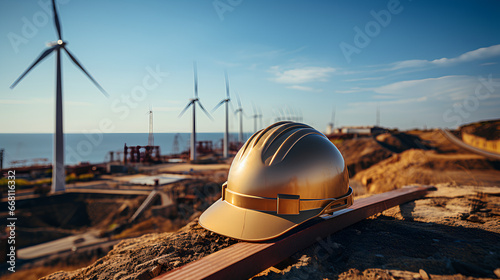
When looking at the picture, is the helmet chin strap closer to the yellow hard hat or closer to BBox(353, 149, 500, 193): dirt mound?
the yellow hard hat

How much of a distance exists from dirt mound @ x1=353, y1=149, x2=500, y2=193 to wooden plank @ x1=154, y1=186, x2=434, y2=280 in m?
13.2

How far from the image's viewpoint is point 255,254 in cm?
322

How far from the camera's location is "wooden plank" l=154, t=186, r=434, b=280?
2.83 m

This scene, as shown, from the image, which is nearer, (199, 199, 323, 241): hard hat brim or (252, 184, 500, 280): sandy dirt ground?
(252, 184, 500, 280): sandy dirt ground

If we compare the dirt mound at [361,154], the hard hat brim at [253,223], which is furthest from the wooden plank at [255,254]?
the dirt mound at [361,154]

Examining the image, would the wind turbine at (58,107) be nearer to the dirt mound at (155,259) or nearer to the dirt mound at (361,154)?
the dirt mound at (155,259)

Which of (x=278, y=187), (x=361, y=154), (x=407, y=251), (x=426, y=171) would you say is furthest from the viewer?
(x=361, y=154)

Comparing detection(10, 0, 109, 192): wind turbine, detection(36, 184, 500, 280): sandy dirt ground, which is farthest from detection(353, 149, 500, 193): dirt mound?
detection(10, 0, 109, 192): wind turbine

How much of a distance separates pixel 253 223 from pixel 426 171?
Result: 718 inches

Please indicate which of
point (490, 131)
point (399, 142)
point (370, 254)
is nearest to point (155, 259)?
point (370, 254)

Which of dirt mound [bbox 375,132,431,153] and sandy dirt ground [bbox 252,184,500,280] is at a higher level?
dirt mound [bbox 375,132,431,153]

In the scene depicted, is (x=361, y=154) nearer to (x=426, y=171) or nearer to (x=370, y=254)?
(x=426, y=171)

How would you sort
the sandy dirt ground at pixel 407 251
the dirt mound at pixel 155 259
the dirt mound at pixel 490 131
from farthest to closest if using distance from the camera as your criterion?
the dirt mound at pixel 490 131 → the dirt mound at pixel 155 259 → the sandy dirt ground at pixel 407 251

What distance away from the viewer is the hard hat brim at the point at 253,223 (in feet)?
11.7
